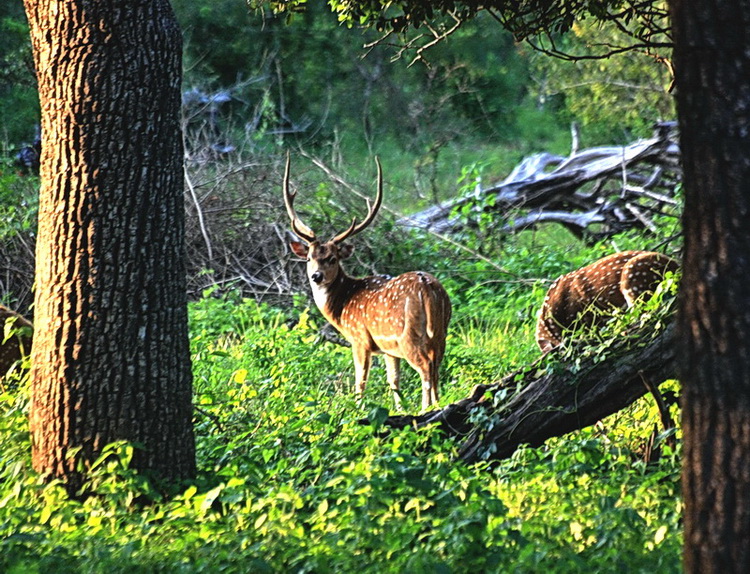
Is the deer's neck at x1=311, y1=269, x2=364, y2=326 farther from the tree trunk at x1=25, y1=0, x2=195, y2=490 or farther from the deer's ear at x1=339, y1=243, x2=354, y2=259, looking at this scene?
the tree trunk at x1=25, y1=0, x2=195, y2=490

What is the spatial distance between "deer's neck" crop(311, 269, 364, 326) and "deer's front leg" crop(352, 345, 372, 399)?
0.48 meters

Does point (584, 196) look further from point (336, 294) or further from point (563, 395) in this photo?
point (563, 395)

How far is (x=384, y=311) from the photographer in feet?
29.9

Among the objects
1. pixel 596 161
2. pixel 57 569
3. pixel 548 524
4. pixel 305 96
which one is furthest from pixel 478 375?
pixel 305 96

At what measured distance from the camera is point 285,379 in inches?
329

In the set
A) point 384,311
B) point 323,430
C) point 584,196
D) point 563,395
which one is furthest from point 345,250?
point 584,196

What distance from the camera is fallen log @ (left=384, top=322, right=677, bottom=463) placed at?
6059 millimetres

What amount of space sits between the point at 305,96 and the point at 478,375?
49.5 feet

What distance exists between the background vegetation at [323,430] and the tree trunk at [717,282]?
2.26ft

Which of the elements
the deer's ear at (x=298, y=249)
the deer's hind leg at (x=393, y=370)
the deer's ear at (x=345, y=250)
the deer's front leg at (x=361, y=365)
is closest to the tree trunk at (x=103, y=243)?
the deer's front leg at (x=361, y=365)

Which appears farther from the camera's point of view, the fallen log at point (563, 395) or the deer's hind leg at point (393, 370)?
the deer's hind leg at point (393, 370)

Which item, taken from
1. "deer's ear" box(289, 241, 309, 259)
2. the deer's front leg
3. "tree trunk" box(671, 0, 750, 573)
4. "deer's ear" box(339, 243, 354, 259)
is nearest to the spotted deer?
the deer's front leg

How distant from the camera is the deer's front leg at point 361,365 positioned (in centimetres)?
906

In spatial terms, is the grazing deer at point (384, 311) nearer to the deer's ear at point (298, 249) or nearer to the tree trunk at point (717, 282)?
the deer's ear at point (298, 249)
